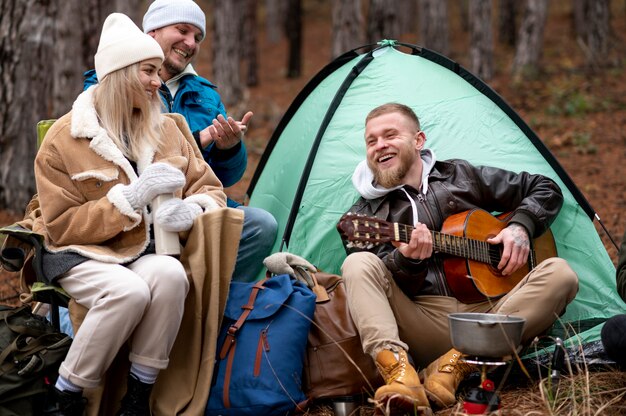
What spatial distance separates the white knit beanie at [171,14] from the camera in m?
4.39

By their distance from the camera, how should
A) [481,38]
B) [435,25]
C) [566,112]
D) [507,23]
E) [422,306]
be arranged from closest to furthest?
[422,306] < [566,112] < [481,38] < [435,25] < [507,23]

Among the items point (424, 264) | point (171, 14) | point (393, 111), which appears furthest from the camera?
point (171, 14)

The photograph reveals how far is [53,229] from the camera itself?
339 cm

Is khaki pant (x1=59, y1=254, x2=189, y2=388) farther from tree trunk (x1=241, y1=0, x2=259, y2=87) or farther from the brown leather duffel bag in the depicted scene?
tree trunk (x1=241, y1=0, x2=259, y2=87)

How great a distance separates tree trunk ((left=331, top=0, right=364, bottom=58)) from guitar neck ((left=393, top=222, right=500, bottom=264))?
24.5ft

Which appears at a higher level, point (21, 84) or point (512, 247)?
point (21, 84)

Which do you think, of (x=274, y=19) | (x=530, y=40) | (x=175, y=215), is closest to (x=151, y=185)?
(x=175, y=215)

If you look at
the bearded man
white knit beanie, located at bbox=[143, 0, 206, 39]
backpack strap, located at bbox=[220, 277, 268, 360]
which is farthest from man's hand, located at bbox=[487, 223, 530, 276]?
white knit beanie, located at bbox=[143, 0, 206, 39]

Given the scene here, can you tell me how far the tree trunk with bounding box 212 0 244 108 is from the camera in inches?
481

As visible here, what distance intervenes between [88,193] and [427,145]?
6.77 feet

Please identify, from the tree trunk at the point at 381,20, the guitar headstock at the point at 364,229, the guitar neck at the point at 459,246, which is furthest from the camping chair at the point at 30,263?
the tree trunk at the point at 381,20

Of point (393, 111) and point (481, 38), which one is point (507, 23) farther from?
point (393, 111)

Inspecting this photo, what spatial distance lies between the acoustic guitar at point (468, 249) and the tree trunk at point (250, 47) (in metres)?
13.4

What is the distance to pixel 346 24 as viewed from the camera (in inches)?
440
